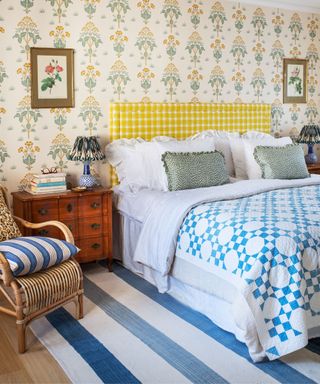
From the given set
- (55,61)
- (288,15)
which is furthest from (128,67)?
(288,15)

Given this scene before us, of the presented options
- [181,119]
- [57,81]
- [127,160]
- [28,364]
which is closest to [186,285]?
[28,364]

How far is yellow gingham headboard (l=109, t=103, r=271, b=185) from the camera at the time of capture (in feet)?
15.5

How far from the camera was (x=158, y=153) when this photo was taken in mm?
4457

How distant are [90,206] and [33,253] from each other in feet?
3.85

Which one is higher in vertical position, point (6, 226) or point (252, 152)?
point (252, 152)

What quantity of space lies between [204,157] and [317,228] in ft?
4.95

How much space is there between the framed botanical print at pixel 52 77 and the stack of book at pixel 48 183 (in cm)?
64

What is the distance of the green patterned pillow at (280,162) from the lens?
15.4 feet

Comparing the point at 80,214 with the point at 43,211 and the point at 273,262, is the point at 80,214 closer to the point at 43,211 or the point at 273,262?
the point at 43,211

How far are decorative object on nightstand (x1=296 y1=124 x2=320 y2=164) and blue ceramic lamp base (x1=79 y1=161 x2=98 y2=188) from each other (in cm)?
256

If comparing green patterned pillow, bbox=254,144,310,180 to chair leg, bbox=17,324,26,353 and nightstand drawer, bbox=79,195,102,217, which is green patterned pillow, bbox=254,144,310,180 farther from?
chair leg, bbox=17,324,26,353

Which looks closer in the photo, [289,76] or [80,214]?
[80,214]

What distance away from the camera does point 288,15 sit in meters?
5.69

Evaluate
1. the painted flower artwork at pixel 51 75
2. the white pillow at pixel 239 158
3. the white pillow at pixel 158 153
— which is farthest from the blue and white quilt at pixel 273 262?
the painted flower artwork at pixel 51 75
